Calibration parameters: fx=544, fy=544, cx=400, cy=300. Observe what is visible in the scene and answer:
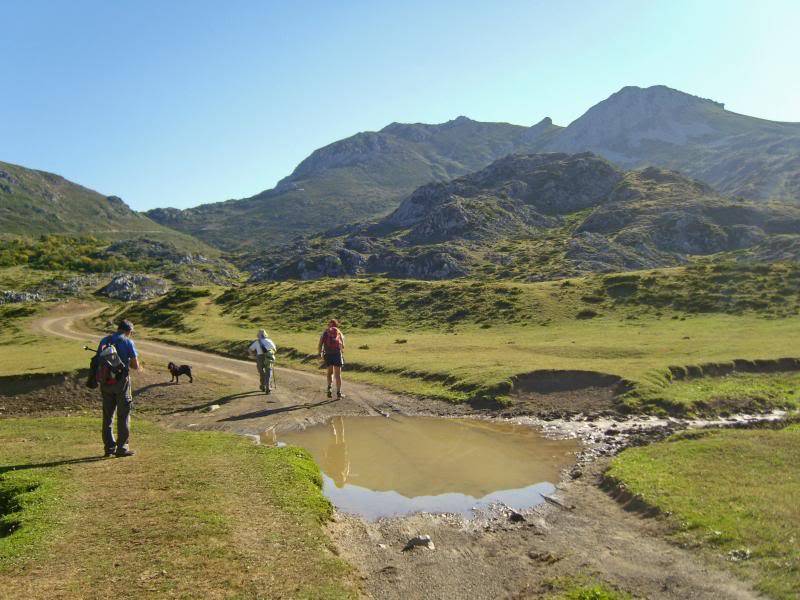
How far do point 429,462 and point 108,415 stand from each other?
35.4ft

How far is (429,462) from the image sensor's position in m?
19.5

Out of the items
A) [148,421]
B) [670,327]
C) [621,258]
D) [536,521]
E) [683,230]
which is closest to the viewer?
[536,521]

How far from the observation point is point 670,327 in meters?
51.9

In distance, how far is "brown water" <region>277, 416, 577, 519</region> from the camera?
634 inches

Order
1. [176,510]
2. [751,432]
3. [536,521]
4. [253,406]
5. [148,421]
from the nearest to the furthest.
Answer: [176,510], [536,521], [751,432], [148,421], [253,406]

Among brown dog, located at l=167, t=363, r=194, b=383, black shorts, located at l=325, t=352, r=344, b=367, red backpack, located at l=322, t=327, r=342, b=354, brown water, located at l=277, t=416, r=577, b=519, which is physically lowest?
brown water, located at l=277, t=416, r=577, b=519

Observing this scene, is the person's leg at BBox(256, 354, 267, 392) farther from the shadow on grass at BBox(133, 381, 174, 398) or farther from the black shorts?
the shadow on grass at BBox(133, 381, 174, 398)

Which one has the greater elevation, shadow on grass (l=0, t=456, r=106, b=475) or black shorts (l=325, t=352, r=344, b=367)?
black shorts (l=325, t=352, r=344, b=367)

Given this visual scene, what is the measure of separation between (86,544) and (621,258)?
131m

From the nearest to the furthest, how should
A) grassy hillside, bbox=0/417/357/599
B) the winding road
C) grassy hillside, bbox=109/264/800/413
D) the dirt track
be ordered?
grassy hillside, bbox=0/417/357/599, the dirt track, the winding road, grassy hillside, bbox=109/264/800/413

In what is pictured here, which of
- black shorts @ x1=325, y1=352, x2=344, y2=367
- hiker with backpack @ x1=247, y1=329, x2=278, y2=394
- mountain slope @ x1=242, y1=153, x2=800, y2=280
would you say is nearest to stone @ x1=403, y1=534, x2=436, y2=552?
black shorts @ x1=325, y1=352, x2=344, y2=367

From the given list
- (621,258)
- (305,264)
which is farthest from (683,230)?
(305,264)

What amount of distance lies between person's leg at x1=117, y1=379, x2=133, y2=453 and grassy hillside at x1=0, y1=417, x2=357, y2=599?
764 millimetres

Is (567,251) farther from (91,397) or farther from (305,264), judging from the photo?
(91,397)
